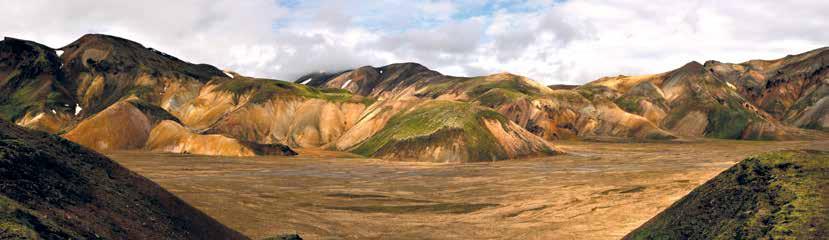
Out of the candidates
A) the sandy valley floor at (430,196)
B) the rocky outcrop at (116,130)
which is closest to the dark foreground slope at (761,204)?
the sandy valley floor at (430,196)

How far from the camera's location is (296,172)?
246ft

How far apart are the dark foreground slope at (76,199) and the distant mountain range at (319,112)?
76.1m

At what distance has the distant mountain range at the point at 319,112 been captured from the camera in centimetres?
10562

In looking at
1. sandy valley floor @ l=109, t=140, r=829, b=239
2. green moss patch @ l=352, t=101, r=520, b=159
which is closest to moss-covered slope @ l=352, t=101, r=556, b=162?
green moss patch @ l=352, t=101, r=520, b=159

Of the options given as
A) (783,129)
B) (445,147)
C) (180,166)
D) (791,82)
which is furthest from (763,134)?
(180,166)

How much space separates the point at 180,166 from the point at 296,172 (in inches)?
689

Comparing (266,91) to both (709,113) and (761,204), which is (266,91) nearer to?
(709,113)

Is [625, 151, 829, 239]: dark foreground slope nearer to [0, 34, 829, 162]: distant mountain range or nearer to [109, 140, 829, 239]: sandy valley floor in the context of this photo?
[109, 140, 829, 239]: sandy valley floor

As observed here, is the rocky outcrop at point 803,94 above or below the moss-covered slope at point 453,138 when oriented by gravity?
above

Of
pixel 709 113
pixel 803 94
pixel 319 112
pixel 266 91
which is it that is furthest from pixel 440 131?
pixel 803 94

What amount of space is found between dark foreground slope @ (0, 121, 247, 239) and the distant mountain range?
76143 mm

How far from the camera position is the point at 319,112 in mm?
143125

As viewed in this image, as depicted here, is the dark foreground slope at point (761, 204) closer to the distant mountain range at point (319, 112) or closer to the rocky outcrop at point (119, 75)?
the distant mountain range at point (319, 112)

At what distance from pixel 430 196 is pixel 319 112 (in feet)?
312
